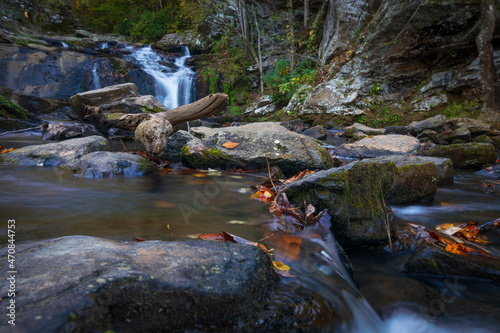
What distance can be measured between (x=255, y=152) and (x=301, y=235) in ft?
8.87

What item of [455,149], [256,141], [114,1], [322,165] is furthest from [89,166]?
[114,1]

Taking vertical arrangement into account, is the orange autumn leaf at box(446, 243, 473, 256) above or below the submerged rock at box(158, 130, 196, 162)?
below

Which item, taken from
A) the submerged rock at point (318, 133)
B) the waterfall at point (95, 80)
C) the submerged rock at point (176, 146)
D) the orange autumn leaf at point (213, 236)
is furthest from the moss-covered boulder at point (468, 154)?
the waterfall at point (95, 80)

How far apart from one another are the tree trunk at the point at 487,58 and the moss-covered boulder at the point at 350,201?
36.1ft

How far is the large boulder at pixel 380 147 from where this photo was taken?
6.66 metres

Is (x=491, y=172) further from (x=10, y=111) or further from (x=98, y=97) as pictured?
(x=10, y=111)

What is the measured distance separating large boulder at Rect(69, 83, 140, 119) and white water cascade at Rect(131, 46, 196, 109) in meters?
4.62

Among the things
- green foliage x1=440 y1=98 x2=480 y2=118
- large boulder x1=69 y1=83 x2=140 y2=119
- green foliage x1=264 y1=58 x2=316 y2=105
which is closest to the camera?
large boulder x1=69 y1=83 x2=140 y2=119

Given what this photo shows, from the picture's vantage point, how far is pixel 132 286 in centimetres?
106

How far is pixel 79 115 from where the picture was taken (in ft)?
35.7

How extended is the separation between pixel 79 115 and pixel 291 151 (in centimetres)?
981

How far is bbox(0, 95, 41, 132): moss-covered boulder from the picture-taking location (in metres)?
9.04

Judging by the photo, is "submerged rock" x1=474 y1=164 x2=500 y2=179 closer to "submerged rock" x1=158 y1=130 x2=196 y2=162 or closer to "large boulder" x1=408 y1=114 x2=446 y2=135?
"large boulder" x1=408 y1=114 x2=446 y2=135

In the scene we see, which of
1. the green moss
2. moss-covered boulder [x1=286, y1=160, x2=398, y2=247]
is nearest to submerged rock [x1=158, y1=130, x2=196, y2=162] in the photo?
moss-covered boulder [x1=286, y1=160, x2=398, y2=247]
